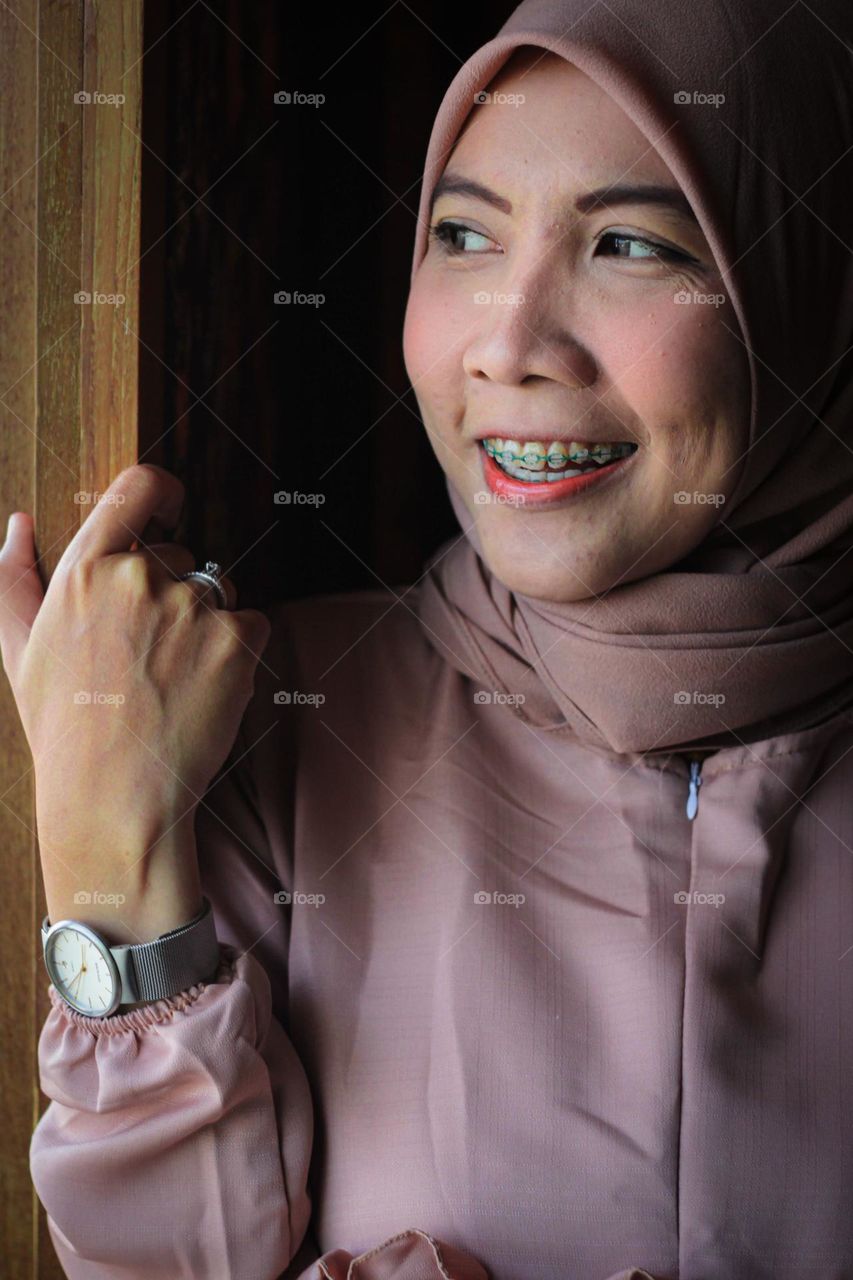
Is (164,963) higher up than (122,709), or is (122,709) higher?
(122,709)

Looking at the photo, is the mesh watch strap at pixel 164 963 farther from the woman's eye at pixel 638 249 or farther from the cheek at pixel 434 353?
the woman's eye at pixel 638 249

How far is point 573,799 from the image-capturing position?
1.27 meters

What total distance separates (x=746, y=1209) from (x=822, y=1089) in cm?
12

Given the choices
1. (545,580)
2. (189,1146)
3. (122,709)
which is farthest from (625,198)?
(189,1146)

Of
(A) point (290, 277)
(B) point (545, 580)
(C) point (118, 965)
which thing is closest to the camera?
(C) point (118, 965)

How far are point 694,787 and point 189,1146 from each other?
1.79ft

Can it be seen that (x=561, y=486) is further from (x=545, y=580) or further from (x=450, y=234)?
(x=450, y=234)

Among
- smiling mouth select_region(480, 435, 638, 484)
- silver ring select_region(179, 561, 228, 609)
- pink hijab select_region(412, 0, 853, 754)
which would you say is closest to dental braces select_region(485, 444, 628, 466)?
smiling mouth select_region(480, 435, 638, 484)

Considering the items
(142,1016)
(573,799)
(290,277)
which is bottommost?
(142,1016)

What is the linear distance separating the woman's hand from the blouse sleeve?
0.28 feet

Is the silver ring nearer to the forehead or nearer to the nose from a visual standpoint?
the nose

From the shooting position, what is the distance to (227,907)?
1.21m

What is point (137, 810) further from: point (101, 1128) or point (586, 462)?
point (586, 462)

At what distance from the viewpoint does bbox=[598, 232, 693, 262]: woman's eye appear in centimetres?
110
